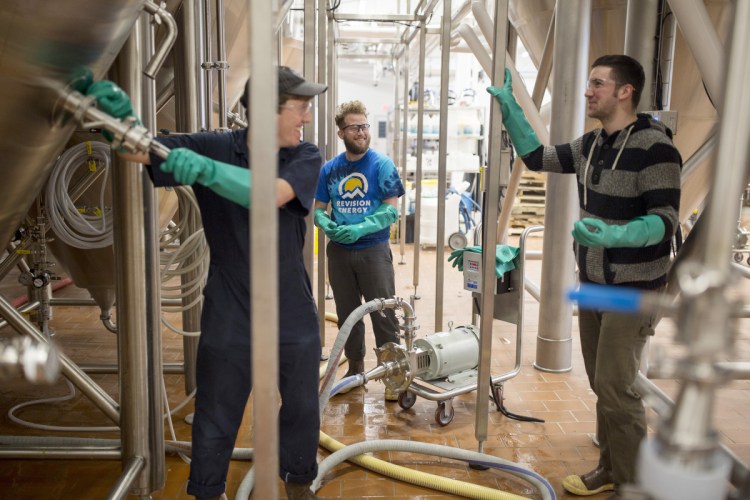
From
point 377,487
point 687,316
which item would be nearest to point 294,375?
point 377,487

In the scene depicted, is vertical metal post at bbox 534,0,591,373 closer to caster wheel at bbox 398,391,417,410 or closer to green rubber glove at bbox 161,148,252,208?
caster wheel at bbox 398,391,417,410

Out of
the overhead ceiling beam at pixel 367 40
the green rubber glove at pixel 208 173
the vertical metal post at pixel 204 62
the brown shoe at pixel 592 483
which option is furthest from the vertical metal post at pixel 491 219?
the overhead ceiling beam at pixel 367 40

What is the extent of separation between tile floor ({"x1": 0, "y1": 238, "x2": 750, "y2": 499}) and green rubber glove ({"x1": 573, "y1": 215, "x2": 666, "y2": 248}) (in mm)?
314

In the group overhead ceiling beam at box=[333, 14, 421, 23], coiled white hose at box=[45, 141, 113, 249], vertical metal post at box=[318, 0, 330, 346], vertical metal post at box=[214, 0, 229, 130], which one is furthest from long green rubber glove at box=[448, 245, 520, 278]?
overhead ceiling beam at box=[333, 14, 421, 23]

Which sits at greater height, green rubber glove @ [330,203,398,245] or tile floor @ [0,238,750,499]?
green rubber glove @ [330,203,398,245]

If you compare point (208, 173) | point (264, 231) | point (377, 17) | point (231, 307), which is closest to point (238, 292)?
point (231, 307)

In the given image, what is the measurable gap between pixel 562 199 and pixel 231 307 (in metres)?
2.50

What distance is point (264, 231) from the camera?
102cm

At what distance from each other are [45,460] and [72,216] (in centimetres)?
109

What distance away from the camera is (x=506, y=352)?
15.0 feet

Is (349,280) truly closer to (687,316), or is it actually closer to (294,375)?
(294,375)

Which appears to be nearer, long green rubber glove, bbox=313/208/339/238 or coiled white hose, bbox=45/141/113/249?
coiled white hose, bbox=45/141/113/249

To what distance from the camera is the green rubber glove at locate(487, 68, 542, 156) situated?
255 centimetres

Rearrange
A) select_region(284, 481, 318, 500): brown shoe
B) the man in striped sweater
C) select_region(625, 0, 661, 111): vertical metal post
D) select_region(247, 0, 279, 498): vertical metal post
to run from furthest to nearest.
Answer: select_region(625, 0, 661, 111): vertical metal post
select_region(284, 481, 318, 500): brown shoe
the man in striped sweater
select_region(247, 0, 279, 498): vertical metal post
